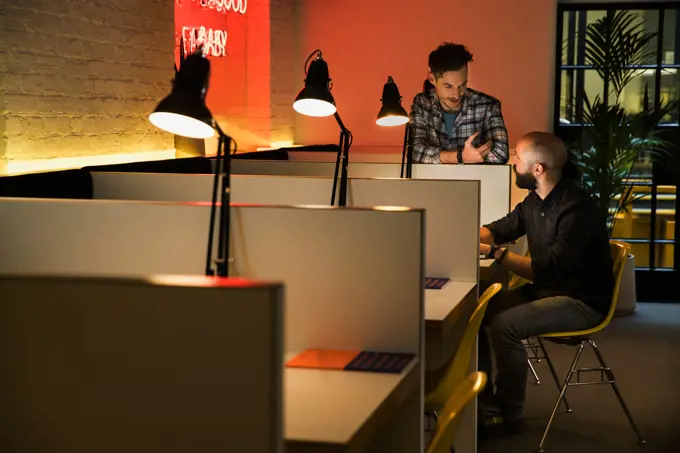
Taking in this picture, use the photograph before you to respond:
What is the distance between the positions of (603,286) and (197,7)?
125 inches

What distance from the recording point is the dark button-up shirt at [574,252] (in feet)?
13.3

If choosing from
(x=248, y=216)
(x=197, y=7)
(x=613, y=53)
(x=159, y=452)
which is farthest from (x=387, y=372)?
(x=613, y=53)

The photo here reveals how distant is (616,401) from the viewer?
466 cm

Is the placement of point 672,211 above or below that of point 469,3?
below

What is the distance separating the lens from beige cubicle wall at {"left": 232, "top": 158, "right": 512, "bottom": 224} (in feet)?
14.9

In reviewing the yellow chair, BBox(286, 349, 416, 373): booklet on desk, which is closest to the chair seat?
the yellow chair

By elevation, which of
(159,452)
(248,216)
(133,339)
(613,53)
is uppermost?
(613,53)

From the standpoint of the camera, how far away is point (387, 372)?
2.26 meters

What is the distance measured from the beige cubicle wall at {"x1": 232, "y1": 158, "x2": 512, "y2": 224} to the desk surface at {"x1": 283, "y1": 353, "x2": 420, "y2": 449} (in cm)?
225

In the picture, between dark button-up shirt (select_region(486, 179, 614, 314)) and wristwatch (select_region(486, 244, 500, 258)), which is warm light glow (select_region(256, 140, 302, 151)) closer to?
wristwatch (select_region(486, 244, 500, 258))

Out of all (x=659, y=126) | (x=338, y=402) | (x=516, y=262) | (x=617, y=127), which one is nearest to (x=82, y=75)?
(x=516, y=262)

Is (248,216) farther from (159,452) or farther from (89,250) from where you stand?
(159,452)

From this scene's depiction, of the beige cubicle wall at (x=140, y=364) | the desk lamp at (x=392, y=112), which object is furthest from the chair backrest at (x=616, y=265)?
the beige cubicle wall at (x=140, y=364)

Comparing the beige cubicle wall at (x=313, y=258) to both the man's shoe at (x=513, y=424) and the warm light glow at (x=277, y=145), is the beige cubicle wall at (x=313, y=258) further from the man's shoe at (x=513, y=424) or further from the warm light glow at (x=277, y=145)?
the warm light glow at (x=277, y=145)
